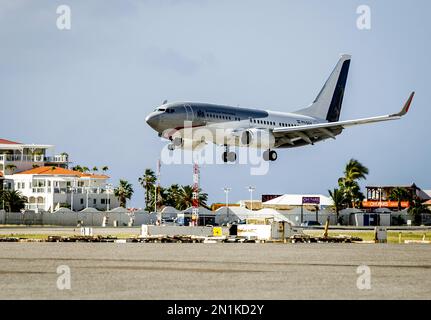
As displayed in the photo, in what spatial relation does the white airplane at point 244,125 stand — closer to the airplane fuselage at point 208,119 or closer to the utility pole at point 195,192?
the airplane fuselage at point 208,119

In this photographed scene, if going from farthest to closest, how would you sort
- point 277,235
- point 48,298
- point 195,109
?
point 195,109, point 277,235, point 48,298

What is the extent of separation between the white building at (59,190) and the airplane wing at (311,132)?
74.9 meters

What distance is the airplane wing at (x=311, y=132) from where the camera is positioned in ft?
292

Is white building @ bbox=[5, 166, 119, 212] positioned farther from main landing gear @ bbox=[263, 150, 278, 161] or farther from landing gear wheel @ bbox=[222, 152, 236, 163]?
landing gear wheel @ bbox=[222, 152, 236, 163]

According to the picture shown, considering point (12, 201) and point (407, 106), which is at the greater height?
point (407, 106)

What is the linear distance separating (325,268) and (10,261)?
1253cm

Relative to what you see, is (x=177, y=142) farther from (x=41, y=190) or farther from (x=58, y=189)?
(x=41, y=190)

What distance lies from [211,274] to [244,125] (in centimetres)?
5607

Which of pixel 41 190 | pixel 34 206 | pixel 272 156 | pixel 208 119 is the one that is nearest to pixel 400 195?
pixel 41 190

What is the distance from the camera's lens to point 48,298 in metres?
23.5

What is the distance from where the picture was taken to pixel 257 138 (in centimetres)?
8600

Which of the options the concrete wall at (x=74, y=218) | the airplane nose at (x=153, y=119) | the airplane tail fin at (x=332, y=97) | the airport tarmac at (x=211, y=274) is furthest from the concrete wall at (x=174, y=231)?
the concrete wall at (x=74, y=218)
